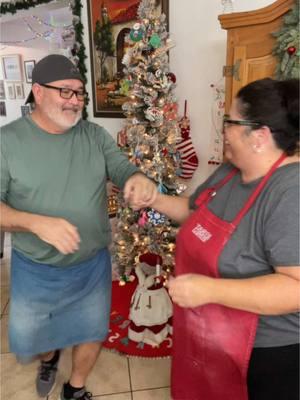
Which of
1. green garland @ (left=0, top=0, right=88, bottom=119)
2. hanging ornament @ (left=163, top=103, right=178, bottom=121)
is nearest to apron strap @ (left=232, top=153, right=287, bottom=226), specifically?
hanging ornament @ (left=163, top=103, right=178, bottom=121)

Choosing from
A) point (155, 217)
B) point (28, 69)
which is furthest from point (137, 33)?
point (28, 69)

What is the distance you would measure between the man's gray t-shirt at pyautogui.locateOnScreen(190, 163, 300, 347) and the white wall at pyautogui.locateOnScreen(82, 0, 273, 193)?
6.04 feet

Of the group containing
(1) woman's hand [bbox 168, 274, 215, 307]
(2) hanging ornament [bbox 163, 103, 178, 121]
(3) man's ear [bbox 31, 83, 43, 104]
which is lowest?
(1) woman's hand [bbox 168, 274, 215, 307]

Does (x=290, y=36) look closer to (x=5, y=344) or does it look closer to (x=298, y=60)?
(x=298, y=60)

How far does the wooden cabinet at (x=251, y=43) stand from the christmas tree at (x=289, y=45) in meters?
0.05

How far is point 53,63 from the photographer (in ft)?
5.12

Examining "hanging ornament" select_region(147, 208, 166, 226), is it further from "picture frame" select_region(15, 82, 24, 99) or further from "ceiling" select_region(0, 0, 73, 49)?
"picture frame" select_region(15, 82, 24, 99)

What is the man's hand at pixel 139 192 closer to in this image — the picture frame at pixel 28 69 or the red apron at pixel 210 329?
the red apron at pixel 210 329

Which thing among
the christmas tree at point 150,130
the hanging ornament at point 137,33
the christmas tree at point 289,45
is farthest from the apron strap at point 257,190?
the hanging ornament at point 137,33

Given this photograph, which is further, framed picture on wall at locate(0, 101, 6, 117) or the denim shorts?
framed picture on wall at locate(0, 101, 6, 117)

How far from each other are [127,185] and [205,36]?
182 centimetres

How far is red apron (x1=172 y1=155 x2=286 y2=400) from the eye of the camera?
42.3 inches

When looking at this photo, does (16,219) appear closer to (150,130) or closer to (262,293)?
(262,293)

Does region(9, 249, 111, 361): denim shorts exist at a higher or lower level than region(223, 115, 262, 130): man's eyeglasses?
lower
